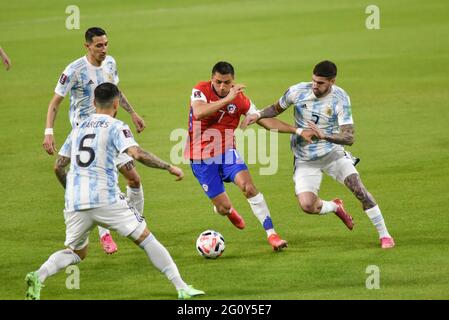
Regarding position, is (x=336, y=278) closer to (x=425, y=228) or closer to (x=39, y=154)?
(x=425, y=228)

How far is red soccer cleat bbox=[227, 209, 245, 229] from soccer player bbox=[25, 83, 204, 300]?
328 centimetres

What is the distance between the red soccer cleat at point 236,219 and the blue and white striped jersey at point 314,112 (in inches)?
48.5

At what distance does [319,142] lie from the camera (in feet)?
47.7

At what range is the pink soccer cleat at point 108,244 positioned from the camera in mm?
14211

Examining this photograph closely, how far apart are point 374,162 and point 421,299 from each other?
8595 mm

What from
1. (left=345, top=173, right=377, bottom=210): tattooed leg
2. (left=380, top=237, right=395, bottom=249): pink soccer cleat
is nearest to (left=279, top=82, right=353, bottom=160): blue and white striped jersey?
(left=345, top=173, right=377, bottom=210): tattooed leg

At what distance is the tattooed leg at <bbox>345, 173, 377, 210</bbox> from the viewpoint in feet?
45.9

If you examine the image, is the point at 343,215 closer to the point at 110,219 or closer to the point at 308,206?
the point at 308,206

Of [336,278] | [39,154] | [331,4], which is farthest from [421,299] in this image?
[331,4]

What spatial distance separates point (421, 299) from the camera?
11414 mm

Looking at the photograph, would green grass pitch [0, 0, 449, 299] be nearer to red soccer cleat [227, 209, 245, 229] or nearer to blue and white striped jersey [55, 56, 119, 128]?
red soccer cleat [227, 209, 245, 229]

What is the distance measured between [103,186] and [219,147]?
11.1 feet

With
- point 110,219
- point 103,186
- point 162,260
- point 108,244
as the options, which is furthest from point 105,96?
point 108,244

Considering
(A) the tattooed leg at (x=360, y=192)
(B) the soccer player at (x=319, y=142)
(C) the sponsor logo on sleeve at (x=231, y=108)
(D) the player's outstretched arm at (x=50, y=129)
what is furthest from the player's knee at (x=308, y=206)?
(D) the player's outstretched arm at (x=50, y=129)
